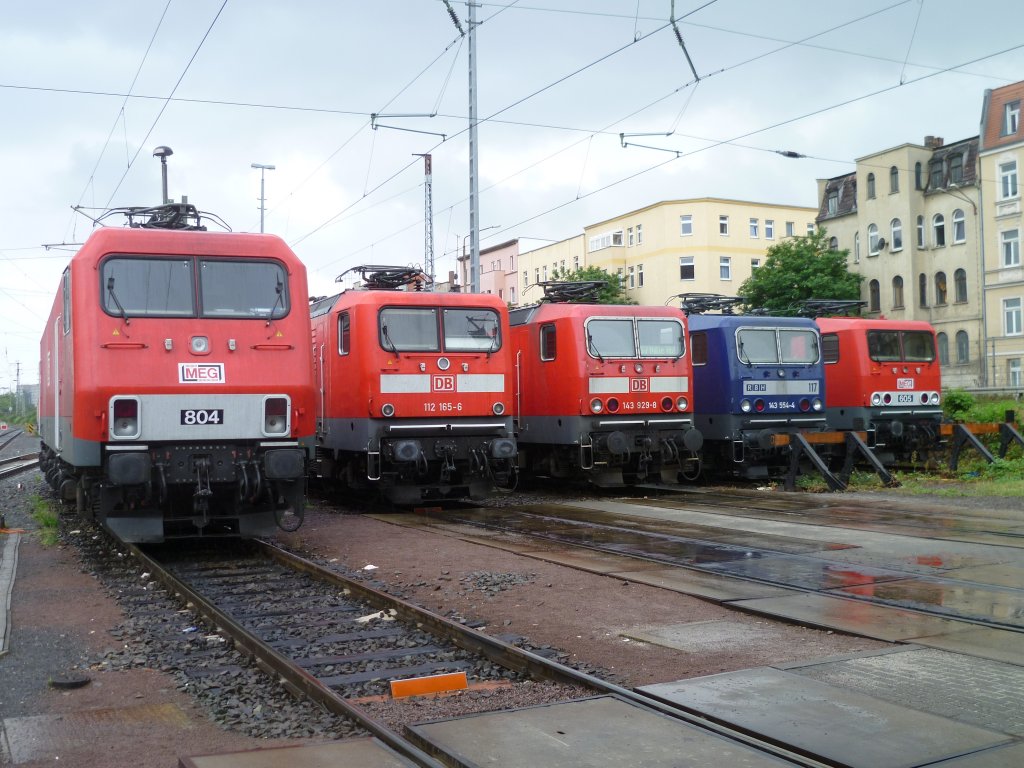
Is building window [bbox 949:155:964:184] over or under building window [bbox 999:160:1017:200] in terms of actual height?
→ over

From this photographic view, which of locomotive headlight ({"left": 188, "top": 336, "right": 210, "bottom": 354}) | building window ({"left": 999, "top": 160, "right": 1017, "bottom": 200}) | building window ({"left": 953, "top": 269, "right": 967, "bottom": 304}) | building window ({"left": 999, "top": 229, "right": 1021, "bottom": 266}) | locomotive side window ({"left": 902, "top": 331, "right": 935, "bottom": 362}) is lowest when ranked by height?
locomotive headlight ({"left": 188, "top": 336, "right": 210, "bottom": 354})

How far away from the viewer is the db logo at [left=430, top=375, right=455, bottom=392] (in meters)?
14.2

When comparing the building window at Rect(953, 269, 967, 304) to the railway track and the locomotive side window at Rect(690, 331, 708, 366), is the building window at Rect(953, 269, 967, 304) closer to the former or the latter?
the locomotive side window at Rect(690, 331, 708, 366)

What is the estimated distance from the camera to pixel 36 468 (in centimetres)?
3033

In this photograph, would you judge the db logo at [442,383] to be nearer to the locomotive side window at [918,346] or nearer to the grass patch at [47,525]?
the grass patch at [47,525]

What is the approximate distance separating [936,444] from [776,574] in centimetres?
1243

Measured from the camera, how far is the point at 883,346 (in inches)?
776

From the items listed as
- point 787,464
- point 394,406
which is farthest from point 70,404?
point 787,464

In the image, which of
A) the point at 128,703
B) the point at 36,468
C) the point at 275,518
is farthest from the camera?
the point at 36,468

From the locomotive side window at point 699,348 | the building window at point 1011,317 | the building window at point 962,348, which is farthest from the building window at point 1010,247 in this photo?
the locomotive side window at point 699,348

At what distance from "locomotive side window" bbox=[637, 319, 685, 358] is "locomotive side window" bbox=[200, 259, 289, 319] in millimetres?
7388

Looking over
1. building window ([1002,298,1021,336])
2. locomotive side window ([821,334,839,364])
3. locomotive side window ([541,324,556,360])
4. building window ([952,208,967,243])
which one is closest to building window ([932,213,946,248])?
building window ([952,208,967,243])

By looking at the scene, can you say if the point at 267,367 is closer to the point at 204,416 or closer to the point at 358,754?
the point at 204,416

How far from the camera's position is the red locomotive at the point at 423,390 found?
14.0m
